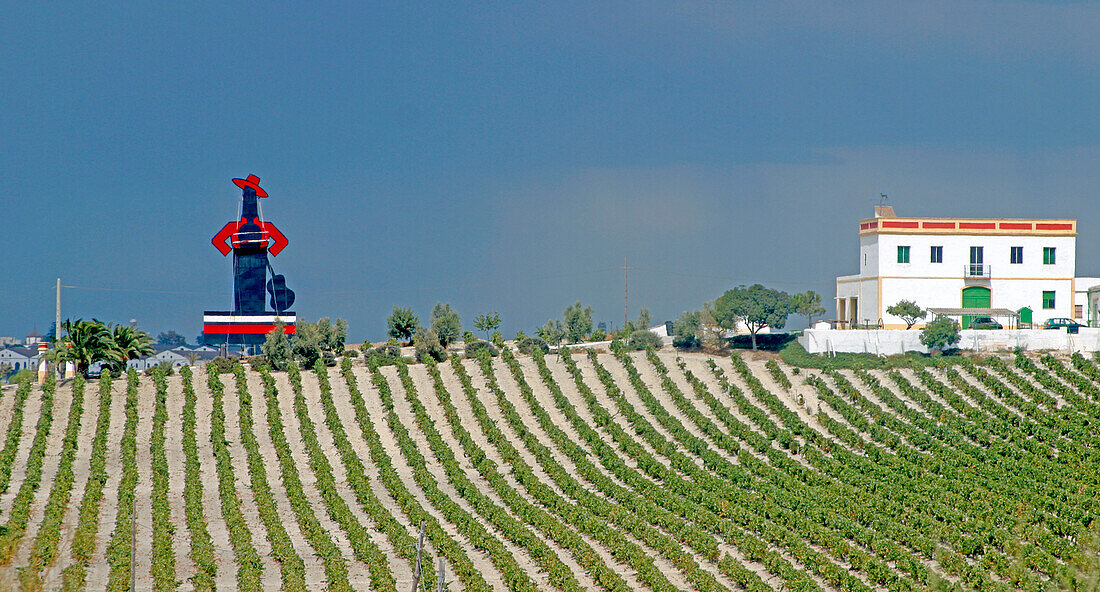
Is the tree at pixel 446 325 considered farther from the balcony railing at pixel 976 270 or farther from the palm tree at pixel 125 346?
the balcony railing at pixel 976 270

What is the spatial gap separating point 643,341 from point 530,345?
6.10 metres

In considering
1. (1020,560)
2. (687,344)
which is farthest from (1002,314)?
(1020,560)

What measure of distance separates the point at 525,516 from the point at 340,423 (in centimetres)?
1515

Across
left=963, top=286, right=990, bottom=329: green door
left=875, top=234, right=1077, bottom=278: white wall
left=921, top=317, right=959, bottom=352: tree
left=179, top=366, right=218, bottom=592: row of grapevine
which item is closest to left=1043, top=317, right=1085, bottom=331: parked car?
left=875, top=234, right=1077, bottom=278: white wall

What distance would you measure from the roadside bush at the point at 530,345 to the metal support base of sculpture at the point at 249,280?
14.1m

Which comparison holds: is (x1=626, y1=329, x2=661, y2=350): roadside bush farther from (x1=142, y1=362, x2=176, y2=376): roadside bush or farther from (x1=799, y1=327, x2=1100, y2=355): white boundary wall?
(x1=142, y1=362, x2=176, y2=376): roadside bush

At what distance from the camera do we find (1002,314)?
211 feet

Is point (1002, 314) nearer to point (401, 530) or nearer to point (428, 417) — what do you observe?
point (428, 417)

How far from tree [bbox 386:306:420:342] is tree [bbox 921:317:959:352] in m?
27.9

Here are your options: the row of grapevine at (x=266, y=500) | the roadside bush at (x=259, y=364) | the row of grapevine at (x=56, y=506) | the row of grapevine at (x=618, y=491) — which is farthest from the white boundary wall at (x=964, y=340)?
the row of grapevine at (x=56, y=506)

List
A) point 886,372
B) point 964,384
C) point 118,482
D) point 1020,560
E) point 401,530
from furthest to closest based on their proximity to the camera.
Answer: point 886,372, point 964,384, point 118,482, point 401,530, point 1020,560

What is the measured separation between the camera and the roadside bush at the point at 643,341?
60.2 m

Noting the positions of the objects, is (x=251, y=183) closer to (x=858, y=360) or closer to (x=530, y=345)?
(x=530, y=345)

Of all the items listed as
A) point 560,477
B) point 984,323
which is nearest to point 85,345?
point 560,477
